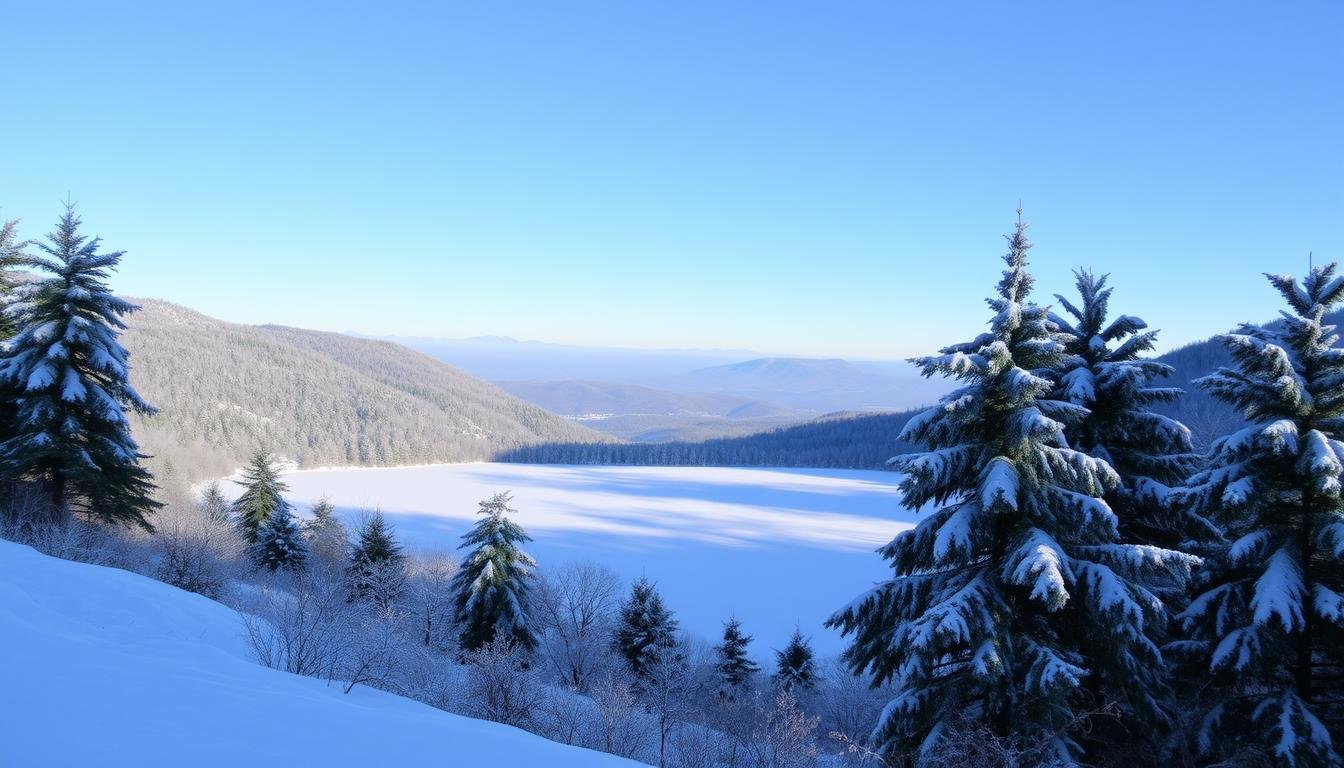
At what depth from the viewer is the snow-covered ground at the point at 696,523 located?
1964 inches

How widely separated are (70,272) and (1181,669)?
2737 centimetres

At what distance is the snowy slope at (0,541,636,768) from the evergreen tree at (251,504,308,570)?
2892cm

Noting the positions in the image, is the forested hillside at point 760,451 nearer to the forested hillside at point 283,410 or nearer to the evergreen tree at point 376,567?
the forested hillside at point 283,410

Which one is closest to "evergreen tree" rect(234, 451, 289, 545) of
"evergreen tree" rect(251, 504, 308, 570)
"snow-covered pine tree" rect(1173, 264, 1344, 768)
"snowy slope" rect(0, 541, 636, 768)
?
"evergreen tree" rect(251, 504, 308, 570)

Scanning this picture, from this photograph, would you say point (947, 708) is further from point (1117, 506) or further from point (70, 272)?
point (70, 272)

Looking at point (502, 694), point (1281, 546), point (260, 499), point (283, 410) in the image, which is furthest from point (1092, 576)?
point (283, 410)

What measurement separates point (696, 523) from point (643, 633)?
46403 millimetres

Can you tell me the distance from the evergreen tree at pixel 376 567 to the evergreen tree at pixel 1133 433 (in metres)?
28.4

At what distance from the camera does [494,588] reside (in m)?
24.3

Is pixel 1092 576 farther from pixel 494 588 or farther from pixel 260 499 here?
pixel 260 499

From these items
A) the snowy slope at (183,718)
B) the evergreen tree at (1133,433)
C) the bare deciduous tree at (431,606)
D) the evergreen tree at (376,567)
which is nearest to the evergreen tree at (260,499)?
the evergreen tree at (376,567)

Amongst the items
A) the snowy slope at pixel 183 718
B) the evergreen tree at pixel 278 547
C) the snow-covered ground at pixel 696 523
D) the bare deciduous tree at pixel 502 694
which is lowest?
the snow-covered ground at pixel 696 523

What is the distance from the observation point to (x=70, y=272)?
17.6 metres

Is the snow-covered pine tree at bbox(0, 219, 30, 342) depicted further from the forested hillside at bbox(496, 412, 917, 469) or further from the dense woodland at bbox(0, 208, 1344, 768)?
the forested hillside at bbox(496, 412, 917, 469)
